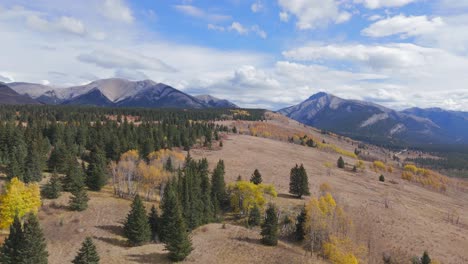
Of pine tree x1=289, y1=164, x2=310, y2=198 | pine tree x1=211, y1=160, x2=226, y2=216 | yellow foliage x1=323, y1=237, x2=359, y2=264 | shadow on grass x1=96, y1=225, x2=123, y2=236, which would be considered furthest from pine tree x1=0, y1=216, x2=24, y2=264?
pine tree x1=289, y1=164, x2=310, y2=198

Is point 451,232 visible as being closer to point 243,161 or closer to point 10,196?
point 243,161

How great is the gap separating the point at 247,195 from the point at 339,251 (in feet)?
98.8

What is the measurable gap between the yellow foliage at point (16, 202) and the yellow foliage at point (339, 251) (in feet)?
173

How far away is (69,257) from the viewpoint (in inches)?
2030

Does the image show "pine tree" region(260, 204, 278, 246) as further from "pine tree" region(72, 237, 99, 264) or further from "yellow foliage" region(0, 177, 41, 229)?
"yellow foliage" region(0, 177, 41, 229)

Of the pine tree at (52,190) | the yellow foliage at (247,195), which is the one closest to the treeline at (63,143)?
the pine tree at (52,190)

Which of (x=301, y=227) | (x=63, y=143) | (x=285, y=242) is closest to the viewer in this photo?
(x=285, y=242)

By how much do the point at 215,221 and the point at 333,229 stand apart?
26.8 meters

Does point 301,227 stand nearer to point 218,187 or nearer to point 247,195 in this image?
point 247,195

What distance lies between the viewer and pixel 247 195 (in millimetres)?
84500

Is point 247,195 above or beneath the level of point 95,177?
beneath

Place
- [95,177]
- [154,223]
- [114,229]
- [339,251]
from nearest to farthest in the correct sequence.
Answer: [339,251], [114,229], [154,223], [95,177]

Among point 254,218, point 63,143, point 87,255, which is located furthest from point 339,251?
point 63,143

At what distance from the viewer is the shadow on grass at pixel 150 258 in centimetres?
5088
